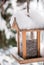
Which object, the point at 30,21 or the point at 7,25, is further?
the point at 7,25

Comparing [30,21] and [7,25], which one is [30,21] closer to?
[30,21]

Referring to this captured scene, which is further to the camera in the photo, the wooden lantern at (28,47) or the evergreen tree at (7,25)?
the evergreen tree at (7,25)

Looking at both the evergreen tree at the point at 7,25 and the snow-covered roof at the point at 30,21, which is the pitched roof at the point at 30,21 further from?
the evergreen tree at the point at 7,25

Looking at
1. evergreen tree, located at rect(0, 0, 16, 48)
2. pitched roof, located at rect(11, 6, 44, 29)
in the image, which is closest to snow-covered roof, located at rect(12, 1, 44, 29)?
pitched roof, located at rect(11, 6, 44, 29)

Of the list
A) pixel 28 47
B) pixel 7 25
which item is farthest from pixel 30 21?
pixel 7 25

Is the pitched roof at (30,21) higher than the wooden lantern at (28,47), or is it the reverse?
the pitched roof at (30,21)

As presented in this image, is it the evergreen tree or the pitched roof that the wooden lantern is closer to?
the pitched roof

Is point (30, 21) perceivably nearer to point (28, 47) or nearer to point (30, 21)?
point (30, 21)

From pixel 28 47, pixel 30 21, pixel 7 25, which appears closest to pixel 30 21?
pixel 30 21

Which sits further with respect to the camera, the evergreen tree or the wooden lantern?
the evergreen tree

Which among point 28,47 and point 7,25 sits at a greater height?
point 7,25

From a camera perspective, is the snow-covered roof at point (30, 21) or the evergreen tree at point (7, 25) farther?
the evergreen tree at point (7, 25)

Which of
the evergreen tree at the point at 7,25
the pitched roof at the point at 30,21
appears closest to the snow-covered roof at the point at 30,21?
the pitched roof at the point at 30,21

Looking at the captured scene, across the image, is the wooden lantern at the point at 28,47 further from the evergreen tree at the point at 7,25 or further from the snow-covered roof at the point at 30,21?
the evergreen tree at the point at 7,25
